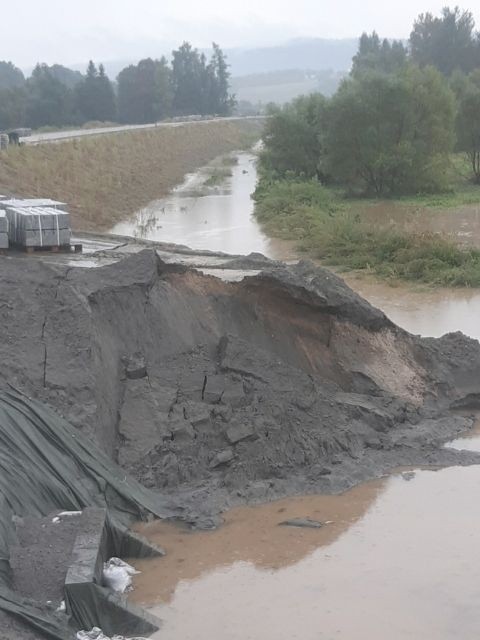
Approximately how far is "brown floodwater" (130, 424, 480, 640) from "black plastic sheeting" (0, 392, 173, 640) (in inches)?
17.0

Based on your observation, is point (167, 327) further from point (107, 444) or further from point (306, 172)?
point (306, 172)

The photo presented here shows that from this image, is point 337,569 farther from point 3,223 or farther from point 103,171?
point 103,171

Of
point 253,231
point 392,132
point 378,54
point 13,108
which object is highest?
point 378,54

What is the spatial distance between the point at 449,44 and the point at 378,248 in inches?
2677

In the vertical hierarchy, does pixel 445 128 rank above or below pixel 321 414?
above

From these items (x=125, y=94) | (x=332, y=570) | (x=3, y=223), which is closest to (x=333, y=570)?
(x=332, y=570)

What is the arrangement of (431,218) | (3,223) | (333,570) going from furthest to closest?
(431,218) < (3,223) < (333,570)

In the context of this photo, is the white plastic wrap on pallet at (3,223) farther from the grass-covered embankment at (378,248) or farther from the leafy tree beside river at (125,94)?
the leafy tree beside river at (125,94)

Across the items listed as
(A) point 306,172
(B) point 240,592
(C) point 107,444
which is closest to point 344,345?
(C) point 107,444

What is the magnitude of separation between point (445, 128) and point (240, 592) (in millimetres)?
32652

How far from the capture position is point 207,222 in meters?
32.7

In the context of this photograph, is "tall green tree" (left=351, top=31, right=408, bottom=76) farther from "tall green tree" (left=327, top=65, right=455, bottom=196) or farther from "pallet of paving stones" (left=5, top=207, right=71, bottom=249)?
"pallet of paving stones" (left=5, top=207, right=71, bottom=249)

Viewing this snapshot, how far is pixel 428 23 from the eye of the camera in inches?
3497

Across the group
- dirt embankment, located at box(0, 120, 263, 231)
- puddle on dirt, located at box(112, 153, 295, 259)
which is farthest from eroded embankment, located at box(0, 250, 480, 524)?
dirt embankment, located at box(0, 120, 263, 231)
